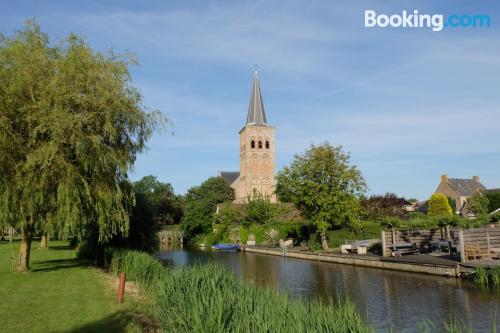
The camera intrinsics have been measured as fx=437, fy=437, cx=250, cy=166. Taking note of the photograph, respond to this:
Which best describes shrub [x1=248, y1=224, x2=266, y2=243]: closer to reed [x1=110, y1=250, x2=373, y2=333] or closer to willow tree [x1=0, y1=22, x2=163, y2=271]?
willow tree [x1=0, y1=22, x2=163, y2=271]

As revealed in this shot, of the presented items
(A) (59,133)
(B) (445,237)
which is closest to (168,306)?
(A) (59,133)

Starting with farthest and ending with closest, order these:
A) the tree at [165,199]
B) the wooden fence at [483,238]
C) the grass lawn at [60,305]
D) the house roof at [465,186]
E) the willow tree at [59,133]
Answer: the tree at [165,199] → the house roof at [465,186] → the wooden fence at [483,238] → the willow tree at [59,133] → the grass lawn at [60,305]

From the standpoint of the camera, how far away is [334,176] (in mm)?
31859

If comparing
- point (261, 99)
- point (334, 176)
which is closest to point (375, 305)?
point (334, 176)

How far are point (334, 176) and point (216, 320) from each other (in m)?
26.0

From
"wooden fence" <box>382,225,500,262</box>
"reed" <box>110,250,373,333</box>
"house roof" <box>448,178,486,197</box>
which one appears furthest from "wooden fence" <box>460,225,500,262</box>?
"house roof" <box>448,178,486,197</box>

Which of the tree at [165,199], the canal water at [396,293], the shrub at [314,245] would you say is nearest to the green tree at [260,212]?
the shrub at [314,245]

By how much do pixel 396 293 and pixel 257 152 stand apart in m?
65.9

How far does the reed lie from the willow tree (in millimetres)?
6894

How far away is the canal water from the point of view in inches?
465

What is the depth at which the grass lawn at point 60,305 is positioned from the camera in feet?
29.1

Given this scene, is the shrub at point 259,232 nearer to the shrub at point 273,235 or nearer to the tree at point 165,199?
the shrub at point 273,235

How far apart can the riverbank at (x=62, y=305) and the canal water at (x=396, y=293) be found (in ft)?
10.2

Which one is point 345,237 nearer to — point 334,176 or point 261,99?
point 334,176
